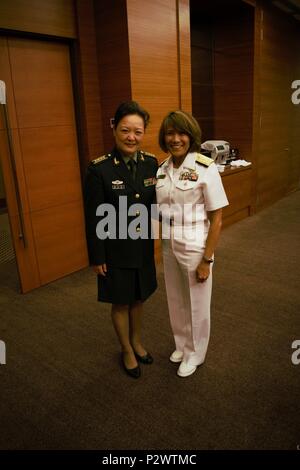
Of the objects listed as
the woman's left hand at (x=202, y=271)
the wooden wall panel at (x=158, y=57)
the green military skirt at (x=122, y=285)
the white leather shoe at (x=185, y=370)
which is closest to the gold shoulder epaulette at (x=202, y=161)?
the woman's left hand at (x=202, y=271)

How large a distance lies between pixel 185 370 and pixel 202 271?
624 mm

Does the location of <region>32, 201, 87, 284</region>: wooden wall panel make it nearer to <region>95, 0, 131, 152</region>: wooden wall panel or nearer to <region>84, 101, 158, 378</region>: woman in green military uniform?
<region>95, 0, 131, 152</region>: wooden wall panel

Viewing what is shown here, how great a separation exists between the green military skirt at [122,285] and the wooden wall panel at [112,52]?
70.4 inches

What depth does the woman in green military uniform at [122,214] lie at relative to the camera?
1.68 metres

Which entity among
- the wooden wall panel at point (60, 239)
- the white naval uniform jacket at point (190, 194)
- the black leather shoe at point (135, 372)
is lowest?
the black leather shoe at point (135, 372)

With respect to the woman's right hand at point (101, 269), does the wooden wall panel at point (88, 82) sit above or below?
above

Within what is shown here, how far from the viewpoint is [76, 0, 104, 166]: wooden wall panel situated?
2.98 metres

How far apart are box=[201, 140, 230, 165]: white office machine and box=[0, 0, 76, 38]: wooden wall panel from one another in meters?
2.10

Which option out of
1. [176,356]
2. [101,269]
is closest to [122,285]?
[101,269]

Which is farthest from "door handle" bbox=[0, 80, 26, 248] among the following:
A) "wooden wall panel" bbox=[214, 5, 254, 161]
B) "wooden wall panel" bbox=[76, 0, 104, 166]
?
"wooden wall panel" bbox=[214, 5, 254, 161]

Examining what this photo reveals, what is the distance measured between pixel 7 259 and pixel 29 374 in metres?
2.08

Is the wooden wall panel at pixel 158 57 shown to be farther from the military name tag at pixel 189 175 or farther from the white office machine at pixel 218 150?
the military name tag at pixel 189 175

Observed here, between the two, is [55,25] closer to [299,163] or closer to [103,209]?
[103,209]

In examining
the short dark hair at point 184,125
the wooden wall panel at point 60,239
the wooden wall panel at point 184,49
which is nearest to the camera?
the short dark hair at point 184,125
